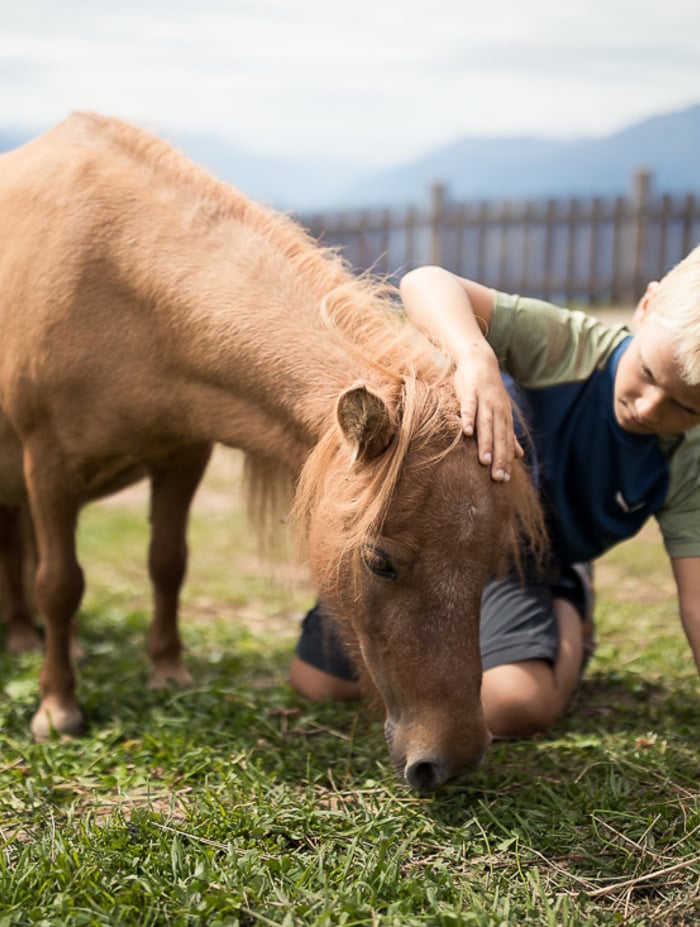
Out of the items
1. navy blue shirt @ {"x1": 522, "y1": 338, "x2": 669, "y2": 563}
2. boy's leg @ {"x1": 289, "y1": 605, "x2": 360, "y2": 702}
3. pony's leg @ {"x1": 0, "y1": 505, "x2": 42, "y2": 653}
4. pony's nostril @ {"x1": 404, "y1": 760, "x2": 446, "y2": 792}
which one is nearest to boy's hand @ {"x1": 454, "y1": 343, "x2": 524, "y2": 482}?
navy blue shirt @ {"x1": 522, "y1": 338, "x2": 669, "y2": 563}

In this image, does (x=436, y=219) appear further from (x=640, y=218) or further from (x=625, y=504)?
(x=625, y=504)

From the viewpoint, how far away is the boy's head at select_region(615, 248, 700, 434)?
2.77 metres

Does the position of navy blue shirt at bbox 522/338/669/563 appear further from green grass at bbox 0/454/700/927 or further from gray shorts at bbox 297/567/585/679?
green grass at bbox 0/454/700/927

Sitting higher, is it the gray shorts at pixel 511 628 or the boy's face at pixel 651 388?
the boy's face at pixel 651 388

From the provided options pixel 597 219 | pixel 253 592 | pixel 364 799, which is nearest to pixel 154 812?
pixel 364 799

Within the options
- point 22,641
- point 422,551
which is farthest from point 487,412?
point 22,641

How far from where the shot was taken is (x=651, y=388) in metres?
2.97

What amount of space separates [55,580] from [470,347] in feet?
6.10

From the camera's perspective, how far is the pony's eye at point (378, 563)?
8.60 ft

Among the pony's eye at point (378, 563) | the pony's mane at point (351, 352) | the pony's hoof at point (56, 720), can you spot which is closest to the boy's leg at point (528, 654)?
the pony's mane at point (351, 352)

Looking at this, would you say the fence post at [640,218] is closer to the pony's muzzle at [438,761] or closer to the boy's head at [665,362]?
the boy's head at [665,362]

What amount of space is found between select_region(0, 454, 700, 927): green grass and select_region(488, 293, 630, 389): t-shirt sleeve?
49.9 inches

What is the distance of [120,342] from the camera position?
10.8 ft

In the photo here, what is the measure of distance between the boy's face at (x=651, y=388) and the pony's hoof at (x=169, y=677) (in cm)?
211
